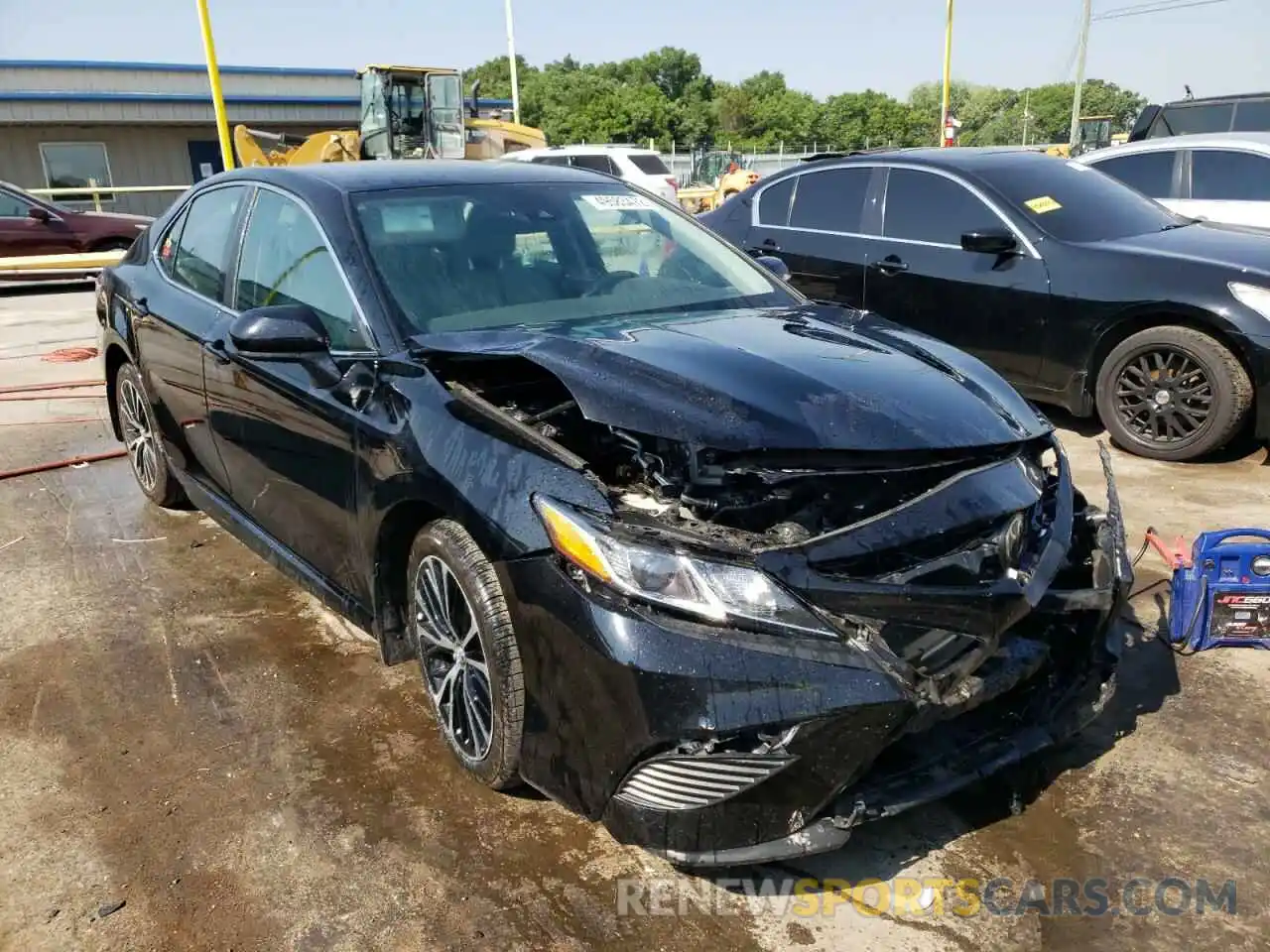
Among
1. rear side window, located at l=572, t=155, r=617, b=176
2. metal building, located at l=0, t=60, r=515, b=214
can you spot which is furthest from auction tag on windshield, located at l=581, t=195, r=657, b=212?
metal building, located at l=0, t=60, r=515, b=214

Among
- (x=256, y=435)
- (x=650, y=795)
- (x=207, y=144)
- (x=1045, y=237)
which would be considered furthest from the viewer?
(x=207, y=144)

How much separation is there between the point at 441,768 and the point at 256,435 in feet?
4.53

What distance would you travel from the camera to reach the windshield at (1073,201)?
5883 millimetres

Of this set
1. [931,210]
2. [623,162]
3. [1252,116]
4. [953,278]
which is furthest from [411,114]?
[953,278]

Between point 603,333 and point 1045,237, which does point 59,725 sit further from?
point 1045,237

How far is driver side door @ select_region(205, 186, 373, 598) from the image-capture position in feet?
10.2

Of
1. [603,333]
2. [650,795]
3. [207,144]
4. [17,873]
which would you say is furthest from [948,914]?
[207,144]

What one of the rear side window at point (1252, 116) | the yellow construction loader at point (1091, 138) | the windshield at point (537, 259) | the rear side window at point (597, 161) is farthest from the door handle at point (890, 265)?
the rear side window at point (597, 161)

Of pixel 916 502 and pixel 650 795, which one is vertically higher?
pixel 916 502

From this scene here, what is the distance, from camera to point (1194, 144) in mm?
8266

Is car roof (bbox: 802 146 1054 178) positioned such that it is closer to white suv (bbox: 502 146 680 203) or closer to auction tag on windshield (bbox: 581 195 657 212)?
auction tag on windshield (bbox: 581 195 657 212)

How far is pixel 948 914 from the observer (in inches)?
92.4

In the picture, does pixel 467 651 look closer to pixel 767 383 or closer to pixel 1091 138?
pixel 767 383

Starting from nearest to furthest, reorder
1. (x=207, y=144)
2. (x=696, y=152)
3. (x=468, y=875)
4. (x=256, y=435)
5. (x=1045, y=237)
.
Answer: (x=468, y=875) < (x=256, y=435) < (x=1045, y=237) < (x=207, y=144) < (x=696, y=152)
